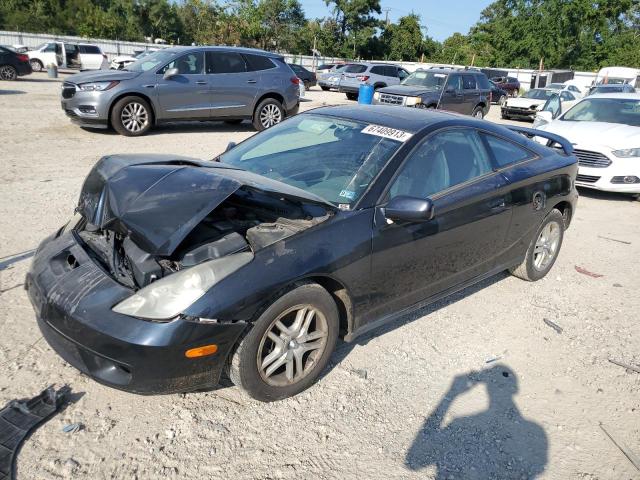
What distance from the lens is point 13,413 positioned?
8.68ft

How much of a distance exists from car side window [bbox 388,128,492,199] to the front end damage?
0.76 metres

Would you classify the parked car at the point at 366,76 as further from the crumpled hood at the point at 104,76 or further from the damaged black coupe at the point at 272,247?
the damaged black coupe at the point at 272,247

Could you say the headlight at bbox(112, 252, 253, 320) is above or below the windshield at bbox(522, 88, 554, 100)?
below

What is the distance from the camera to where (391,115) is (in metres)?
4.00

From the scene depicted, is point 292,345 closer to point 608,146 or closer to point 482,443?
point 482,443

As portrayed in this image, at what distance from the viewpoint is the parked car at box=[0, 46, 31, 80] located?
19734 millimetres

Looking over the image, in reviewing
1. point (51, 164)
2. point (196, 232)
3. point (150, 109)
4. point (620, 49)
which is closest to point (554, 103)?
point (150, 109)

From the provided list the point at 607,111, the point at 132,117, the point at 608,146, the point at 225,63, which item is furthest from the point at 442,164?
the point at 225,63

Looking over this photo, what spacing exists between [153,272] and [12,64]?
21756 millimetres

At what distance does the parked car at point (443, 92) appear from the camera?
14.5 metres

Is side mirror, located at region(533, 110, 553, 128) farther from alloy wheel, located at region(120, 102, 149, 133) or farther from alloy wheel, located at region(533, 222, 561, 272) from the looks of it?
alloy wheel, located at region(120, 102, 149, 133)

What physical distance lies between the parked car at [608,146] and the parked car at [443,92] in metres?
5.37

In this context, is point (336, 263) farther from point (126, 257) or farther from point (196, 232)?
point (126, 257)

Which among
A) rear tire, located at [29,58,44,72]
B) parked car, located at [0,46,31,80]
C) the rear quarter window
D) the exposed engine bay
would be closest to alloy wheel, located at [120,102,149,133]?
the rear quarter window
